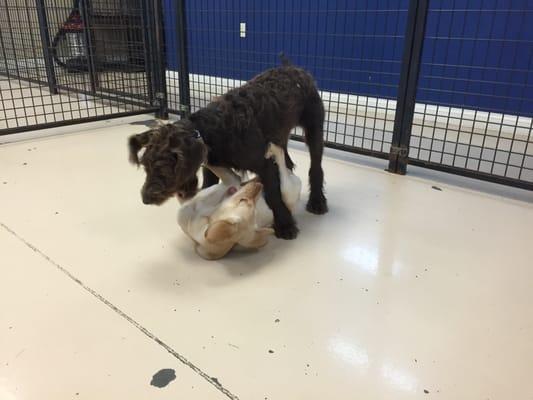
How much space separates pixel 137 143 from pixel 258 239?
0.60 m

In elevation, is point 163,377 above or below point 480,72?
below

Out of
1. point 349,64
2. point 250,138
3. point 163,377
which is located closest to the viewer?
point 163,377

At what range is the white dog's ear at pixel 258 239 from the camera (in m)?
1.73

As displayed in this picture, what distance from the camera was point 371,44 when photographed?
376 centimetres

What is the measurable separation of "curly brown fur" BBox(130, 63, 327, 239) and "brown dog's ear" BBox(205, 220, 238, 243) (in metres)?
0.19

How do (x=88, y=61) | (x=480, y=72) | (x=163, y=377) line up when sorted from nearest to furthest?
(x=163, y=377), (x=480, y=72), (x=88, y=61)

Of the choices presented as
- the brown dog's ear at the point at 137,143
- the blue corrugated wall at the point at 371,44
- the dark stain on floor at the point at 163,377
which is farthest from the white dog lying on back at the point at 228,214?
the blue corrugated wall at the point at 371,44

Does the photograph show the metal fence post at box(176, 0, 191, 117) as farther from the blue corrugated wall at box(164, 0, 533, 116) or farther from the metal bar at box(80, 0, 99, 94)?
the metal bar at box(80, 0, 99, 94)

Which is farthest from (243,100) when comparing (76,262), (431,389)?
(431,389)

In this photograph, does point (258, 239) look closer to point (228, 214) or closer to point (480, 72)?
point (228, 214)

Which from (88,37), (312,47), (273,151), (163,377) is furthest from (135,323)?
(88,37)

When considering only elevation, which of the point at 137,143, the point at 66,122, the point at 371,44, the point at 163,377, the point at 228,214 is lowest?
the point at 163,377

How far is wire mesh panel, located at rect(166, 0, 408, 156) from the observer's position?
3.63m

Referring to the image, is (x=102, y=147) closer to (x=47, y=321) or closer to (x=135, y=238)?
(x=135, y=238)
